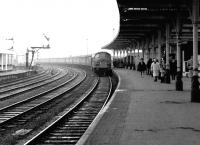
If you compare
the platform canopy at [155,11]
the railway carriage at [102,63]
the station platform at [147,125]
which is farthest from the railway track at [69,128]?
the railway carriage at [102,63]

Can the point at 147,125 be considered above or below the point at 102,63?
below

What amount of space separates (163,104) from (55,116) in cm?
407

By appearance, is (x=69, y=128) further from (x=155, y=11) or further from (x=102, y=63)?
(x=102, y=63)

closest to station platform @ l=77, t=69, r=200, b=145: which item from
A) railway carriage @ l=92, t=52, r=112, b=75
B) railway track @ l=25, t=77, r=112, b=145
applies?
railway track @ l=25, t=77, r=112, b=145

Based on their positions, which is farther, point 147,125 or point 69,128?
point 69,128

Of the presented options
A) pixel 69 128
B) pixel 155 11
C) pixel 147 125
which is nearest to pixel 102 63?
pixel 155 11

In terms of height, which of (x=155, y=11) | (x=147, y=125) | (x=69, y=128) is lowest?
(x=69, y=128)

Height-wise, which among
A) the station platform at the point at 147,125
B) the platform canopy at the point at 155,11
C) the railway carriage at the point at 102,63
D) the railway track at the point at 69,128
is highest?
the platform canopy at the point at 155,11

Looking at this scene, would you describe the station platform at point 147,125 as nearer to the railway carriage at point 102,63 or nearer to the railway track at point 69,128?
the railway track at point 69,128

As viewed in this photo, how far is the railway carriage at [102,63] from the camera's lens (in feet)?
148

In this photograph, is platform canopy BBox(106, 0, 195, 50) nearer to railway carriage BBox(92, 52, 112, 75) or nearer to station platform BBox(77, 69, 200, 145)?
station platform BBox(77, 69, 200, 145)

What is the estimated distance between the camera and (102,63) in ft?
149

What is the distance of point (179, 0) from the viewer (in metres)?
18.0

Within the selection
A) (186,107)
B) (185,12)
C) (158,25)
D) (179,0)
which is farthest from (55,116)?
(158,25)
